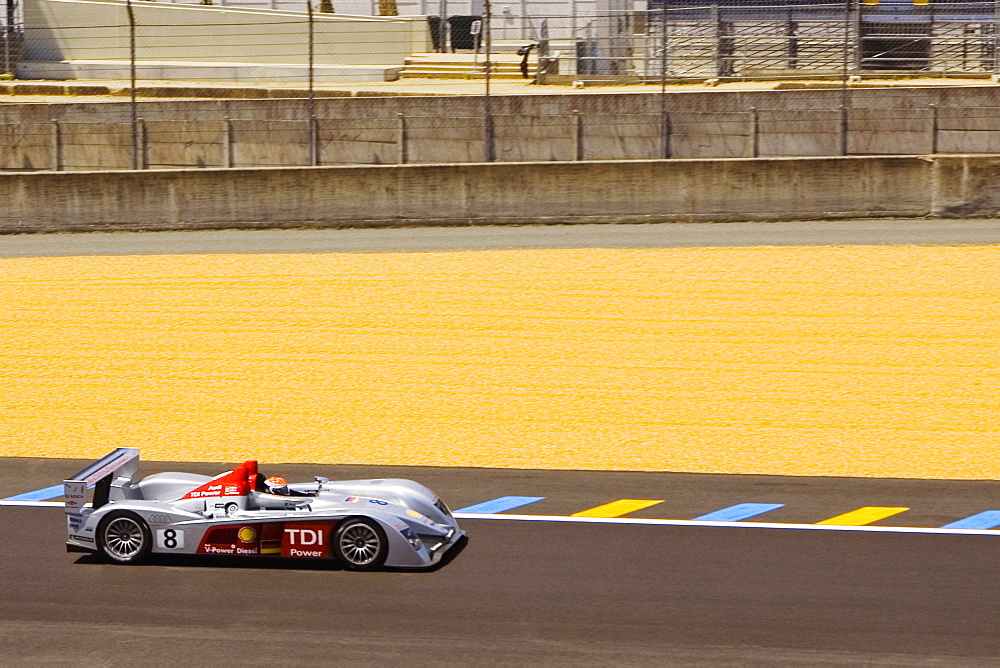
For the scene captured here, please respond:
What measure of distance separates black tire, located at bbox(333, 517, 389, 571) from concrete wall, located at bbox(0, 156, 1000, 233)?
12277mm

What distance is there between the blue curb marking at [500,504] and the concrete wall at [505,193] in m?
10.6

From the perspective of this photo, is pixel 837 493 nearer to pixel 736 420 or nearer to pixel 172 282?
pixel 736 420

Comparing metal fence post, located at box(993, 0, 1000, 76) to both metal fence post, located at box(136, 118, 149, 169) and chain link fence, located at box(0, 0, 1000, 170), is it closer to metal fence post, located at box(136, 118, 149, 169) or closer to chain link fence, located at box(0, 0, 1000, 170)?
chain link fence, located at box(0, 0, 1000, 170)

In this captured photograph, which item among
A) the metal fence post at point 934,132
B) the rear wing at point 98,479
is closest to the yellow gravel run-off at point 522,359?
the rear wing at point 98,479

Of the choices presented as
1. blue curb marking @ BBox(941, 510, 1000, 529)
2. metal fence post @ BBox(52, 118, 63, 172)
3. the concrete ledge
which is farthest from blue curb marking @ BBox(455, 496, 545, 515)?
the concrete ledge

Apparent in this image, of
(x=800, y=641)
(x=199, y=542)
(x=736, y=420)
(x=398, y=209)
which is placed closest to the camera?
(x=800, y=641)

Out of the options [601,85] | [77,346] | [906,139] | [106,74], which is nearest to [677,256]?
[906,139]

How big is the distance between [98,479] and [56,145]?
1536cm

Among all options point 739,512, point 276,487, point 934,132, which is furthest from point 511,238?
point 276,487

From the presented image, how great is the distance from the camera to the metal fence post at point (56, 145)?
22672 mm

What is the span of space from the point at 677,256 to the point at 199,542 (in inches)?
434

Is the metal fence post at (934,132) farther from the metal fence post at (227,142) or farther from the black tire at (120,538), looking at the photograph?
the black tire at (120,538)

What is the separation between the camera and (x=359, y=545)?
8.36 meters

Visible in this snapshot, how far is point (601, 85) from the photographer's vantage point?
1208 inches
